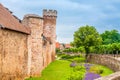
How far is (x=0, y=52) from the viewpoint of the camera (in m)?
20.9

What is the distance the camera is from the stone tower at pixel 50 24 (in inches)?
2242

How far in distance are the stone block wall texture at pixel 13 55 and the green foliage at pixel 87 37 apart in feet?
172

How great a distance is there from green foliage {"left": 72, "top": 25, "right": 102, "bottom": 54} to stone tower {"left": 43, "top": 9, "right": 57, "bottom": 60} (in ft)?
72.7

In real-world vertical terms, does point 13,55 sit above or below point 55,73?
above

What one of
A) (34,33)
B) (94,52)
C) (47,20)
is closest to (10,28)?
(34,33)

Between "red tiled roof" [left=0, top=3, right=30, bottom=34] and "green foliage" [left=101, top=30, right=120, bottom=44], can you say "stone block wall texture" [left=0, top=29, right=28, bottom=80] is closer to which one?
"red tiled roof" [left=0, top=3, right=30, bottom=34]

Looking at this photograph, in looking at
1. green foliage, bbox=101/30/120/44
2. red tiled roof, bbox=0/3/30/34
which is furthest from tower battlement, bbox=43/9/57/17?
green foliage, bbox=101/30/120/44

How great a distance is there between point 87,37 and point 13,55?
56.6 metres

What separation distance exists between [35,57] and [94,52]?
50.3 metres

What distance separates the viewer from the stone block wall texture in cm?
2150

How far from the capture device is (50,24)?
57531mm

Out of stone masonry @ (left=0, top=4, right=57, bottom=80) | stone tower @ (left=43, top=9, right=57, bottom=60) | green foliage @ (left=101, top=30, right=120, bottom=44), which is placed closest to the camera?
stone masonry @ (left=0, top=4, right=57, bottom=80)

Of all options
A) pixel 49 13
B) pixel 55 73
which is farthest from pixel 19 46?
pixel 49 13

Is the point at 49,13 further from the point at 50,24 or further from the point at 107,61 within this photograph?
the point at 107,61
